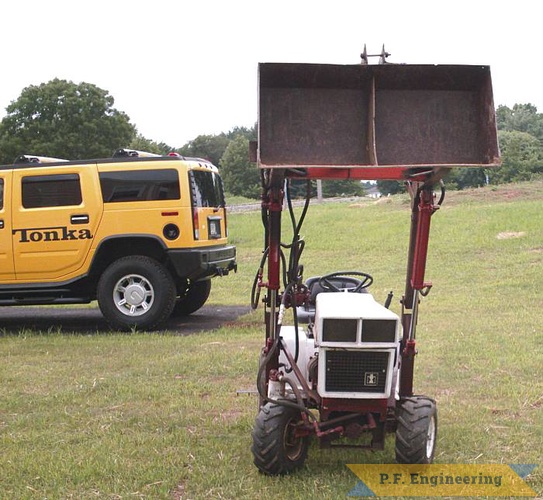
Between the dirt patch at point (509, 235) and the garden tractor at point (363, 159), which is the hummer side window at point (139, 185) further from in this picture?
the dirt patch at point (509, 235)

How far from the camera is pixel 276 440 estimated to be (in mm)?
4922

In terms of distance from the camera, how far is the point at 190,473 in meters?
5.11

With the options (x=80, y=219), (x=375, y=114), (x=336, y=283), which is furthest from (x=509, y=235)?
(x=375, y=114)

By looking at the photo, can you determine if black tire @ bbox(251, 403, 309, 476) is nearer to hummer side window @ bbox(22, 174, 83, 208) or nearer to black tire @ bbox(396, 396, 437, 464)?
black tire @ bbox(396, 396, 437, 464)

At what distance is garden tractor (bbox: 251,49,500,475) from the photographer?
189 inches

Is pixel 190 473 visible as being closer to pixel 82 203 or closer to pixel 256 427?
pixel 256 427

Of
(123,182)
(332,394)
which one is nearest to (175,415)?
(332,394)

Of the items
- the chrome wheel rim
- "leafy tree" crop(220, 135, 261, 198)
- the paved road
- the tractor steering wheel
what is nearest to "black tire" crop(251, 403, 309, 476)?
the tractor steering wheel

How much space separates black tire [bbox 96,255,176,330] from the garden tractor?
5.74 meters

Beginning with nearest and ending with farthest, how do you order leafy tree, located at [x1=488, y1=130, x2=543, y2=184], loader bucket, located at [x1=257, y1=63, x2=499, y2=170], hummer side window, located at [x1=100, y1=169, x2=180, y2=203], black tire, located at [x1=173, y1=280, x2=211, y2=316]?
1. loader bucket, located at [x1=257, y1=63, x2=499, y2=170]
2. hummer side window, located at [x1=100, y1=169, x2=180, y2=203]
3. black tire, located at [x1=173, y1=280, x2=211, y2=316]
4. leafy tree, located at [x1=488, y1=130, x2=543, y2=184]

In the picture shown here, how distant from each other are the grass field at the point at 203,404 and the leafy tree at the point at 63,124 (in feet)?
144

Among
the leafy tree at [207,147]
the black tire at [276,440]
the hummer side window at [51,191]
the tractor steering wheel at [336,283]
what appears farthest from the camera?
the leafy tree at [207,147]

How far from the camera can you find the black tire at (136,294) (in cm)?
1073

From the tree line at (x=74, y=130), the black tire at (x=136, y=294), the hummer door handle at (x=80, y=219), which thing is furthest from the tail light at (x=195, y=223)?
the tree line at (x=74, y=130)
